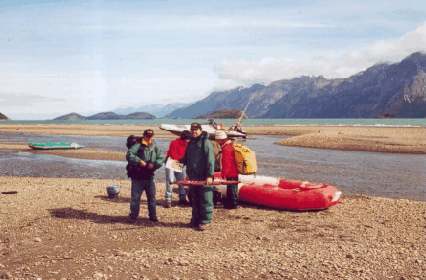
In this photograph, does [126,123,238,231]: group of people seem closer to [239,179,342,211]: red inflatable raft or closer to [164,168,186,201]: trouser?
[164,168,186,201]: trouser

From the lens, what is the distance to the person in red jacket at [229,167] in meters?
13.2

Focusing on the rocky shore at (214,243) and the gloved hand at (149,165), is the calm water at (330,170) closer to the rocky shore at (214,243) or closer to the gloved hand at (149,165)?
the rocky shore at (214,243)

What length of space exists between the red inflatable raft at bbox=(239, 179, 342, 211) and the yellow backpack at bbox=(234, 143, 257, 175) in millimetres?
612

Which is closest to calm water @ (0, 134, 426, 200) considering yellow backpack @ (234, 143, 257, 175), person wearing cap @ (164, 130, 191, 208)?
yellow backpack @ (234, 143, 257, 175)

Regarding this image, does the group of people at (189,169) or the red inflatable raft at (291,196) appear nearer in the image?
the group of people at (189,169)

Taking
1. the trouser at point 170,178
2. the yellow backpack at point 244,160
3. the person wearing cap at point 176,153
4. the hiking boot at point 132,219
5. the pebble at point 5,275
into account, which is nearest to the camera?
the pebble at point 5,275

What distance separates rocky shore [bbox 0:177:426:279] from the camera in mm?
8188

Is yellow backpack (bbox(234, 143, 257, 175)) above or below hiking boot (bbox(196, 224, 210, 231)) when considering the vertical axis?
above

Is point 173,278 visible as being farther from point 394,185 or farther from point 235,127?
point 394,185

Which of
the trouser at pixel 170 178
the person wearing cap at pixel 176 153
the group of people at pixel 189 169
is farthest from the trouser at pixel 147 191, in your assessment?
the trouser at pixel 170 178

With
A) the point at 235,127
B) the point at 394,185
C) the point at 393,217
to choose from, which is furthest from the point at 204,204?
the point at 394,185

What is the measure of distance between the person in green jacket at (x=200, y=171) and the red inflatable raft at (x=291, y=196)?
2.99 meters

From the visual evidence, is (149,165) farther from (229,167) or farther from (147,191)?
(229,167)

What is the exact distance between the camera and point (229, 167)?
13234 millimetres
